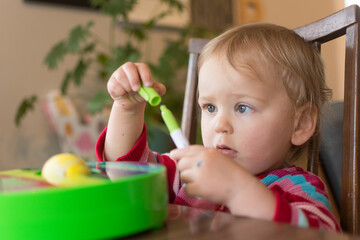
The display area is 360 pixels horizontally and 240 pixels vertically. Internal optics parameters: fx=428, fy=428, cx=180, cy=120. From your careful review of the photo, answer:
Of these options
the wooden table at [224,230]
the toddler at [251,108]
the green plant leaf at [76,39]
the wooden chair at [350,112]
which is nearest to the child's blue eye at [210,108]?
the toddler at [251,108]

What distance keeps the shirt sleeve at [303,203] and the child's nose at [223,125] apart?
0.41ft

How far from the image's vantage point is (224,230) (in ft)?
1.33

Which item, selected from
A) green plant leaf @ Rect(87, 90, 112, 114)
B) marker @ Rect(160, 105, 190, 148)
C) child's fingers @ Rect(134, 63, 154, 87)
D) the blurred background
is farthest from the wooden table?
the blurred background

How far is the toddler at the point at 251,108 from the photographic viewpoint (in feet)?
2.54

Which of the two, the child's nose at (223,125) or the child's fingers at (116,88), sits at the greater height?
the child's fingers at (116,88)

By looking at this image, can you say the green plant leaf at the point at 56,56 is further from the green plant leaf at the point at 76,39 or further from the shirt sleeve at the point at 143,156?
the shirt sleeve at the point at 143,156

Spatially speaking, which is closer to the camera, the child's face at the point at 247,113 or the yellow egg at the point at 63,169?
the yellow egg at the point at 63,169

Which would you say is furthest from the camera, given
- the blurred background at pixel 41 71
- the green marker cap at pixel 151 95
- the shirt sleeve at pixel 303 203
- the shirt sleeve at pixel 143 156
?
the blurred background at pixel 41 71

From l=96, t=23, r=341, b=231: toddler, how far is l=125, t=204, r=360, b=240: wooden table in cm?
23

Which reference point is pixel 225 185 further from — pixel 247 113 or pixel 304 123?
pixel 304 123

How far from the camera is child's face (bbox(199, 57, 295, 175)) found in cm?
79

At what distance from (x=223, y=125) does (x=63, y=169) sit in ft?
1.22

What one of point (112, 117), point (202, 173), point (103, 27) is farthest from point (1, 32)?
point (202, 173)

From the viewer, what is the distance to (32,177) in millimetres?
501
